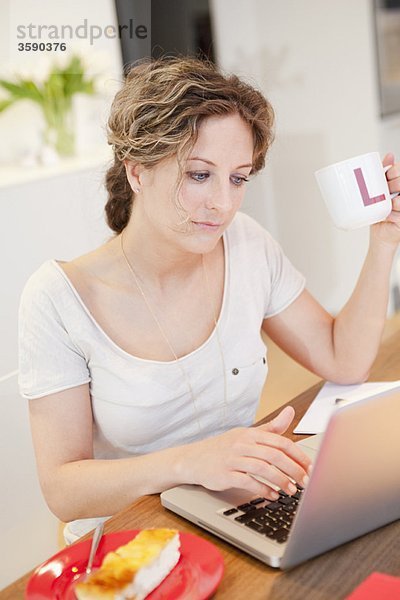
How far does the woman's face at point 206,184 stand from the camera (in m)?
1.26

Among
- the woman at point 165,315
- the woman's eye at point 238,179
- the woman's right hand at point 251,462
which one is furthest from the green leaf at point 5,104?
the woman's right hand at point 251,462

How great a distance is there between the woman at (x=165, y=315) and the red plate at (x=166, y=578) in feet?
0.55

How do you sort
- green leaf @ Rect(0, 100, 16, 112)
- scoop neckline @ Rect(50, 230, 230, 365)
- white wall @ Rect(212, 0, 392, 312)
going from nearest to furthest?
scoop neckline @ Rect(50, 230, 230, 365), green leaf @ Rect(0, 100, 16, 112), white wall @ Rect(212, 0, 392, 312)

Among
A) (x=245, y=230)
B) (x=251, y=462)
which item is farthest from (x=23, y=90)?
(x=251, y=462)

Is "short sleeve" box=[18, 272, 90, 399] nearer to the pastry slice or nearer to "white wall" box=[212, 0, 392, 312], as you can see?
the pastry slice

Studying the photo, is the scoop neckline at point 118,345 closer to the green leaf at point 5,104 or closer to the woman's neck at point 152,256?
the woman's neck at point 152,256

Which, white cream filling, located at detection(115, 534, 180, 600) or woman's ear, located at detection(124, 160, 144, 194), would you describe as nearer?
white cream filling, located at detection(115, 534, 180, 600)

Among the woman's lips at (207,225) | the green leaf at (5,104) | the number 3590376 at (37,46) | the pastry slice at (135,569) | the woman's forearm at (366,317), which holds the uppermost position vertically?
the number 3590376 at (37,46)

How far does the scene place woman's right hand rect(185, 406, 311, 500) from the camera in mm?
963

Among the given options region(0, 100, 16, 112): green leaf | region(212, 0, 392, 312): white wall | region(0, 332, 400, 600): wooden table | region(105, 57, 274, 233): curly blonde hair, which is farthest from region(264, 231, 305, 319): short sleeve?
region(212, 0, 392, 312): white wall

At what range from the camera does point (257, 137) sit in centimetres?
137

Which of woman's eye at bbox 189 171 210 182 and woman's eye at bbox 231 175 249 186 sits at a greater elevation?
woman's eye at bbox 189 171 210 182

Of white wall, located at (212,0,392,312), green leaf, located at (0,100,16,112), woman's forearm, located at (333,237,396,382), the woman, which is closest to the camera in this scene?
the woman

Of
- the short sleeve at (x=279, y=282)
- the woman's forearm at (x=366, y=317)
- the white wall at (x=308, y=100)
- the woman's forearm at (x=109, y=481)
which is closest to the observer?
the woman's forearm at (x=109, y=481)
